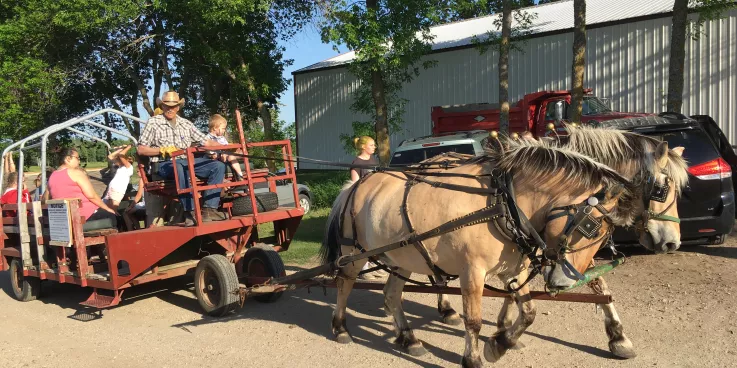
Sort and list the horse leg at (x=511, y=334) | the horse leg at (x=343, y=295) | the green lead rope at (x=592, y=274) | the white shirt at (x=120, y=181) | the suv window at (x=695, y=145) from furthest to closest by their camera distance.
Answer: the white shirt at (x=120, y=181) → the suv window at (x=695, y=145) → the horse leg at (x=343, y=295) → the horse leg at (x=511, y=334) → the green lead rope at (x=592, y=274)

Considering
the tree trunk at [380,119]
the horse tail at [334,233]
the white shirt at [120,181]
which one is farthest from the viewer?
the tree trunk at [380,119]

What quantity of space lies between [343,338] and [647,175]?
3091mm

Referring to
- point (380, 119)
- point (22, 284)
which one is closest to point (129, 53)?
point (380, 119)

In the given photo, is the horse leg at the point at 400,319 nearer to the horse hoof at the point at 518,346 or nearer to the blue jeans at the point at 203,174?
the horse hoof at the point at 518,346

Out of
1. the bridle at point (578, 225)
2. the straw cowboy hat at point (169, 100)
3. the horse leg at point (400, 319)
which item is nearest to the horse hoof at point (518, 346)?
the horse leg at point (400, 319)

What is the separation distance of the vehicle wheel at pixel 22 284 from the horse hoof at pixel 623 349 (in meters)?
7.30

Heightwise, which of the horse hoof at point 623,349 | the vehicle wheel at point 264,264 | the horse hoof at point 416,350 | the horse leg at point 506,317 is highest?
the vehicle wheel at point 264,264

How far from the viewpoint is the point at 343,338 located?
19.0ft

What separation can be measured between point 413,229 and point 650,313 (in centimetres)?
281

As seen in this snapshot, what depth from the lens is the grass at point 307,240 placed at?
10.0m

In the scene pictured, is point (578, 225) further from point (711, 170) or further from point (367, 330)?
point (711, 170)

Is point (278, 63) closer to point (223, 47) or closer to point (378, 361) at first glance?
point (223, 47)

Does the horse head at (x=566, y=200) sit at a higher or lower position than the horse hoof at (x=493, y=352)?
higher

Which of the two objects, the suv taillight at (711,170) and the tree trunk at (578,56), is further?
the tree trunk at (578,56)
